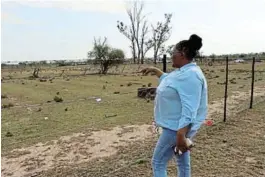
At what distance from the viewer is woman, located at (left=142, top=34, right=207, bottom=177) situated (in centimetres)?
239

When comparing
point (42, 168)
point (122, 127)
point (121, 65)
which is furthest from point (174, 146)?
point (121, 65)

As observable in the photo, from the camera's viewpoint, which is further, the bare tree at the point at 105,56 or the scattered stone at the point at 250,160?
the bare tree at the point at 105,56

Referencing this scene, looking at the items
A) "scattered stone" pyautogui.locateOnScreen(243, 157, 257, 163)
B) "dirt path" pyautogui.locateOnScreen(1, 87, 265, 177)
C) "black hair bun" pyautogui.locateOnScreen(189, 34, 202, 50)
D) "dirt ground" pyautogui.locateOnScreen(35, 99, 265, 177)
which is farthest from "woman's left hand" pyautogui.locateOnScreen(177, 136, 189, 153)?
"dirt path" pyautogui.locateOnScreen(1, 87, 265, 177)

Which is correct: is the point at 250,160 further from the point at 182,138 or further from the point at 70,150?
the point at 70,150

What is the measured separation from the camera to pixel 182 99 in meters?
2.39

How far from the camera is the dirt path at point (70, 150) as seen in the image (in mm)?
4734

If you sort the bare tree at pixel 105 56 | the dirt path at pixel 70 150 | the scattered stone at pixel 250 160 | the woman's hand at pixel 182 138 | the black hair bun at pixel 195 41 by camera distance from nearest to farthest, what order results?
the woman's hand at pixel 182 138, the black hair bun at pixel 195 41, the scattered stone at pixel 250 160, the dirt path at pixel 70 150, the bare tree at pixel 105 56

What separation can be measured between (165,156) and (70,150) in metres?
3.02

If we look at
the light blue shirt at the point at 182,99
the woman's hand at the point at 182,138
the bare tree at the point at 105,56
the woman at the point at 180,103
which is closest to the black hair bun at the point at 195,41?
the woman at the point at 180,103

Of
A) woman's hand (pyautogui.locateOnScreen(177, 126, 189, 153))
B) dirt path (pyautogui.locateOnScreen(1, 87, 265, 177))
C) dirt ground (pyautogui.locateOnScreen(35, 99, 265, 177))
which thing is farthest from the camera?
dirt path (pyautogui.locateOnScreen(1, 87, 265, 177))

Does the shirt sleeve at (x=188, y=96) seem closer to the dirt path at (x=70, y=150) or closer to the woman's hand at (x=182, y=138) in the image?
the woman's hand at (x=182, y=138)

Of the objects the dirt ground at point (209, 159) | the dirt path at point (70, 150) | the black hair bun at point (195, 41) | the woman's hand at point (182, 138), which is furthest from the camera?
the dirt path at point (70, 150)

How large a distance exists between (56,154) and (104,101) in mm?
5974

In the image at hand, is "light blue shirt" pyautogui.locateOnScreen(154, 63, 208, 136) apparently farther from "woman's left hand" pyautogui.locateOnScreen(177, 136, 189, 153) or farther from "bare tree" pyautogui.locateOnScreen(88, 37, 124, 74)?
"bare tree" pyautogui.locateOnScreen(88, 37, 124, 74)
